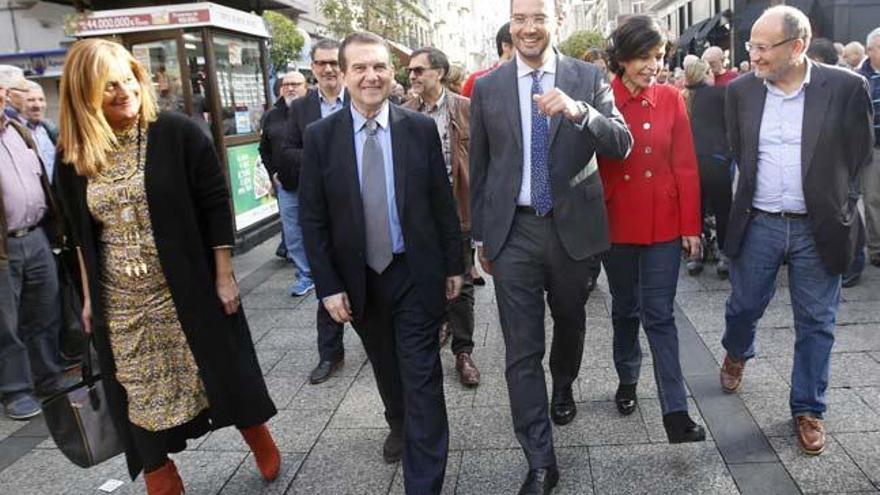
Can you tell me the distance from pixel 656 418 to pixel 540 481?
101cm

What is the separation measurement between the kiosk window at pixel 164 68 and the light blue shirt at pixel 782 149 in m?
7.15

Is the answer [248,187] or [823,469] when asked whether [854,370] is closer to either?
[823,469]

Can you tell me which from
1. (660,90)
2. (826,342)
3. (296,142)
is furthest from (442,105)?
(826,342)

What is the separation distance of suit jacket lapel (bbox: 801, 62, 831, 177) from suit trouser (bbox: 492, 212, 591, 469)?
3.58 ft

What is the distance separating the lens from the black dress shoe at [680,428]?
3309mm

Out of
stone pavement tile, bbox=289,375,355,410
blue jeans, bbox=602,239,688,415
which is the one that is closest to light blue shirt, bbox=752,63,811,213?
blue jeans, bbox=602,239,688,415

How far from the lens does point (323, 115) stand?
5.07 meters

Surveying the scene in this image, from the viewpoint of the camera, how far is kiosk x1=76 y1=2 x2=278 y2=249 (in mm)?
8438

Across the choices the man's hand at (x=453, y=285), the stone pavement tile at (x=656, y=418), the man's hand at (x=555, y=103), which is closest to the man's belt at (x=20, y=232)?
the man's hand at (x=453, y=285)

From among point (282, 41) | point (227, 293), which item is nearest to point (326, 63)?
point (227, 293)

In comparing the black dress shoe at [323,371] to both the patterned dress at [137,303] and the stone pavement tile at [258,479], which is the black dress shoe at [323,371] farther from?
the patterned dress at [137,303]

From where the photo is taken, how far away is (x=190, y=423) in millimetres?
3135

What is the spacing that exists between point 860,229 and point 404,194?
2.18 meters

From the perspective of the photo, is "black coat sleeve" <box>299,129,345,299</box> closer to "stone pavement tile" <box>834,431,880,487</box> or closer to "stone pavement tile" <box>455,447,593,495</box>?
"stone pavement tile" <box>455,447,593,495</box>
